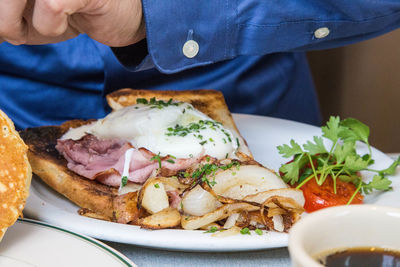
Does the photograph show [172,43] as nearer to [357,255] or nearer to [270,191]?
[270,191]

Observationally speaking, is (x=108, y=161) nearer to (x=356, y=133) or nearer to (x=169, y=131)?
(x=169, y=131)

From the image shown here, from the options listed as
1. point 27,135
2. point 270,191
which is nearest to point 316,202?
point 270,191

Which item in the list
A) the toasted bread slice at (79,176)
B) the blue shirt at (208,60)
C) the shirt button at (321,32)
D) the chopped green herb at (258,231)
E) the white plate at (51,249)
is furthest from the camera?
the shirt button at (321,32)

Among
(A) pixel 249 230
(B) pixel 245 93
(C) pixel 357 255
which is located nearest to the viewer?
(C) pixel 357 255

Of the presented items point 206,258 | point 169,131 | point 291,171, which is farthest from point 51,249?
point 291,171

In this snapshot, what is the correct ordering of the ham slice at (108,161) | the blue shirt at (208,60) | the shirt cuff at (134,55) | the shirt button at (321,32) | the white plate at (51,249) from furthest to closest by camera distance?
the shirt button at (321,32) → the shirt cuff at (134,55) → the blue shirt at (208,60) → the ham slice at (108,161) → the white plate at (51,249)

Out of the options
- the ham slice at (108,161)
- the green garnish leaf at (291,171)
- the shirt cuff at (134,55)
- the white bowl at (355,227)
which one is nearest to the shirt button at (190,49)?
the shirt cuff at (134,55)

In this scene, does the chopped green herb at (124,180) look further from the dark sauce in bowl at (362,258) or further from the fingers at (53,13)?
the dark sauce in bowl at (362,258)
